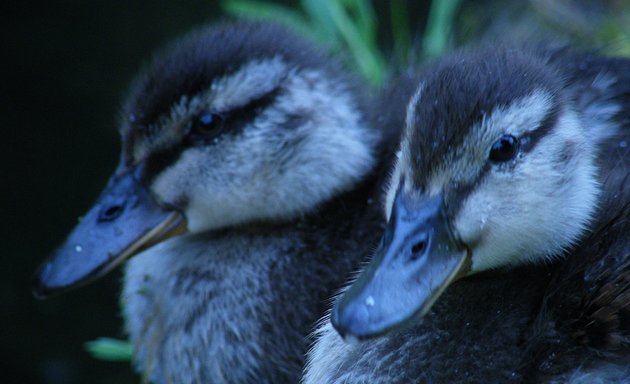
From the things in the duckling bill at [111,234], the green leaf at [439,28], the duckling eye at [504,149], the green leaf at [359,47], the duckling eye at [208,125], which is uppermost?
the duckling eye at [208,125]

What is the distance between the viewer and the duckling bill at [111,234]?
2248mm

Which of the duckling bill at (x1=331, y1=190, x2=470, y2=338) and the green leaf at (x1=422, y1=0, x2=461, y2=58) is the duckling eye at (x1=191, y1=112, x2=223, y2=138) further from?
the green leaf at (x1=422, y1=0, x2=461, y2=58)

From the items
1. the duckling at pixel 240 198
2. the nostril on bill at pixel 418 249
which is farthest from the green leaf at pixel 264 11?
the nostril on bill at pixel 418 249

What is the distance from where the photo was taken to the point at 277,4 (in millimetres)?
4109

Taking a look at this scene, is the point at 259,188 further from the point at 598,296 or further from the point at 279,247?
the point at 598,296

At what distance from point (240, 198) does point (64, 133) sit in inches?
67.2

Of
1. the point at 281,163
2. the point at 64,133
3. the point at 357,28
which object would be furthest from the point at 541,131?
the point at 64,133

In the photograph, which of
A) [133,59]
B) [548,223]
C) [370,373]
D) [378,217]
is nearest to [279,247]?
[378,217]

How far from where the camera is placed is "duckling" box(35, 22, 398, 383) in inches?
87.7

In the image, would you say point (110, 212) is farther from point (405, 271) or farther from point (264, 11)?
point (264, 11)

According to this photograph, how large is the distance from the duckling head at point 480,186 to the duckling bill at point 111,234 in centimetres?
68

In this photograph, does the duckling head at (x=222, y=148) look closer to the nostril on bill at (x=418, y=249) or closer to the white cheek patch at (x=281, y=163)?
the white cheek patch at (x=281, y=163)

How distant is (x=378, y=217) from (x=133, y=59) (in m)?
2.00

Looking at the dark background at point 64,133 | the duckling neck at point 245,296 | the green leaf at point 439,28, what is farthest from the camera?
the dark background at point 64,133
